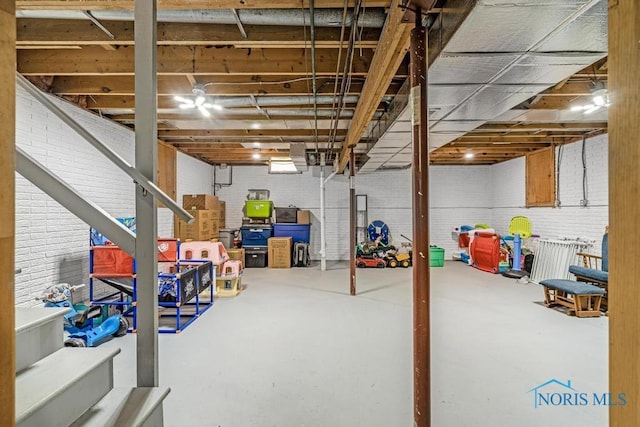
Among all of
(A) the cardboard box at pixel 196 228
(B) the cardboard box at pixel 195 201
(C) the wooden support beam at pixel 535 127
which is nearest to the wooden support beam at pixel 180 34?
(C) the wooden support beam at pixel 535 127

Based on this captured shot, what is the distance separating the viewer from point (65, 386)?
120 cm

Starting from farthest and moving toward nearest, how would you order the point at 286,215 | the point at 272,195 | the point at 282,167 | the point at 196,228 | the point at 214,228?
the point at 272,195 < the point at 282,167 < the point at 286,215 < the point at 214,228 < the point at 196,228

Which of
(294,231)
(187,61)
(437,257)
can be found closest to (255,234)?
(294,231)

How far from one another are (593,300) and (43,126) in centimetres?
704

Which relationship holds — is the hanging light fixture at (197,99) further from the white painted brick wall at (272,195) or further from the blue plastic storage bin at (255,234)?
the blue plastic storage bin at (255,234)

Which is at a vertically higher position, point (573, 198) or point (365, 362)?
point (573, 198)

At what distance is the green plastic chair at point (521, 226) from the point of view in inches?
283

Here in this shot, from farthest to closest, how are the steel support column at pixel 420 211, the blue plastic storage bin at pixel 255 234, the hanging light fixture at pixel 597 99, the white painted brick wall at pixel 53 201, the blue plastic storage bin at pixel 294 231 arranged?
the blue plastic storage bin at pixel 294 231 < the blue plastic storage bin at pixel 255 234 < the hanging light fixture at pixel 597 99 < the white painted brick wall at pixel 53 201 < the steel support column at pixel 420 211

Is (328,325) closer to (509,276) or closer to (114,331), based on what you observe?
(114,331)

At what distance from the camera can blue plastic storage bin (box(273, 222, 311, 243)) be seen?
789 centimetres

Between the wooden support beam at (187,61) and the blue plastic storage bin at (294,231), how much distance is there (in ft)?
16.6

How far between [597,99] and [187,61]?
14.3 ft

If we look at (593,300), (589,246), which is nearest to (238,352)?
(593,300)

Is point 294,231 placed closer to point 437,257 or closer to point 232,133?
point 232,133
